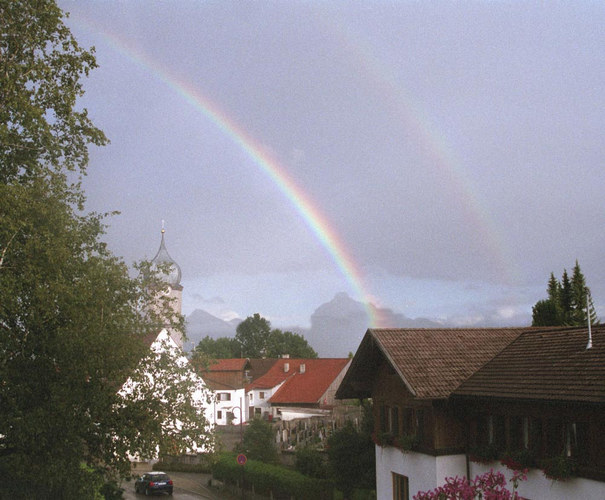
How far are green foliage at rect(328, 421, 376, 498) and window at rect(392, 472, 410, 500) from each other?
19.4ft

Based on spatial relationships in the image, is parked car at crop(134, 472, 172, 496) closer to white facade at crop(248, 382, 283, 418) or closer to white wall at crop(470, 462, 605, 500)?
white wall at crop(470, 462, 605, 500)

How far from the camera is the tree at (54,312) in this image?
15656 millimetres

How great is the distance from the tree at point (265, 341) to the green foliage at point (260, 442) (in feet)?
299

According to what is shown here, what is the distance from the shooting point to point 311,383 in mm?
69438

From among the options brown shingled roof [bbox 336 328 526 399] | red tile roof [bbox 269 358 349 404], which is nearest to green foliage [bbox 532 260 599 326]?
brown shingled roof [bbox 336 328 526 399]

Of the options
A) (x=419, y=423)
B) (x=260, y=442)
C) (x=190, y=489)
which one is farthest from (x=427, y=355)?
(x=190, y=489)

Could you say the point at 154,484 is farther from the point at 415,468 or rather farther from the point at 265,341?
the point at 265,341

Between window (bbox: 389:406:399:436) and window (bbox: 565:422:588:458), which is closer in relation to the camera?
window (bbox: 565:422:588:458)

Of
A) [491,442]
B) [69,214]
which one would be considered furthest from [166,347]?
[491,442]

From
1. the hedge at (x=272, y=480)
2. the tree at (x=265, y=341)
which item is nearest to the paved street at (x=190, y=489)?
the hedge at (x=272, y=480)

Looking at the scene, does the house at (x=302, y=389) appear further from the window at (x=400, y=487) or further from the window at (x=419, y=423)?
the window at (x=419, y=423)

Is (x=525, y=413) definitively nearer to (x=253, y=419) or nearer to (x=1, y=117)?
(x=1, y=117)

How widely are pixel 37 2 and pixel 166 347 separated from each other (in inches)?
401

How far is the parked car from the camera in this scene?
36.6 m
